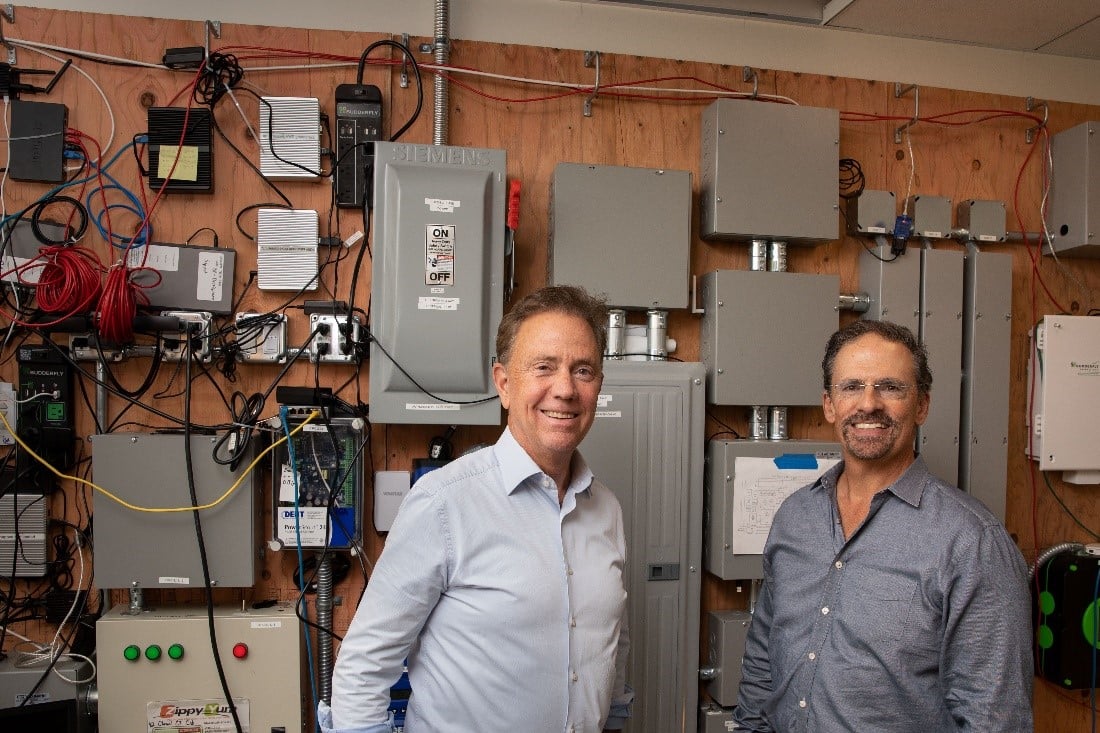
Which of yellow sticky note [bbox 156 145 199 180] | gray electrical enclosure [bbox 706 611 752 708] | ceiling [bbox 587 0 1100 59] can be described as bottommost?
gray electrical enclosure [bbox 706 611 752 708]

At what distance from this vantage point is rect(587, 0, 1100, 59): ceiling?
222 centimetres

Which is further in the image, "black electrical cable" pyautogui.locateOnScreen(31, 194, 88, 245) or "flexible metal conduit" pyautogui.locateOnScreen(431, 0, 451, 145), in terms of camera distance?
"flexible metal conduit" pyautogui.locateOnScreen(431, 0, 451, 145)

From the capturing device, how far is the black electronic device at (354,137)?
2080 millimetres

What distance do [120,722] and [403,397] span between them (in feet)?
3.92

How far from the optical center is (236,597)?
2066 millimetres

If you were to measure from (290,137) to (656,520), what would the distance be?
1.64 meters

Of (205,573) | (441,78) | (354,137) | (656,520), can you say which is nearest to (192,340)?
(205,573)

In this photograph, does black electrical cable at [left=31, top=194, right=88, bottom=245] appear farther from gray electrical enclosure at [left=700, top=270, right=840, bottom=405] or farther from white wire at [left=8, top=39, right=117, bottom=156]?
gray electrical enclosure at [left=700, top=270, right=840, bottom=405]

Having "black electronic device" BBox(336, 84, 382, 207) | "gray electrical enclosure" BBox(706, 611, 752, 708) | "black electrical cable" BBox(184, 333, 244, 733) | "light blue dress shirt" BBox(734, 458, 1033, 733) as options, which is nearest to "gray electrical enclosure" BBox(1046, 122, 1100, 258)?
"light blue dress shirt" BBox(734, 458, 1033, 733)

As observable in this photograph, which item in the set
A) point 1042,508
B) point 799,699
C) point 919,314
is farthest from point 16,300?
point 1042,508

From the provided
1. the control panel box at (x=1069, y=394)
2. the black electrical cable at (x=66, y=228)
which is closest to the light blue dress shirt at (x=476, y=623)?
the black electrical cable at (x=66, y=228)

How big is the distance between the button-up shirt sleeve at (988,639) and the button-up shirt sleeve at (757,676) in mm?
386

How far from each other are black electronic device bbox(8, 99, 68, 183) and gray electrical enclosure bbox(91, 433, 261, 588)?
33.5 inches

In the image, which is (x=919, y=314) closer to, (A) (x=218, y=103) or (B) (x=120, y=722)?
(A) (x=218, y=103)
